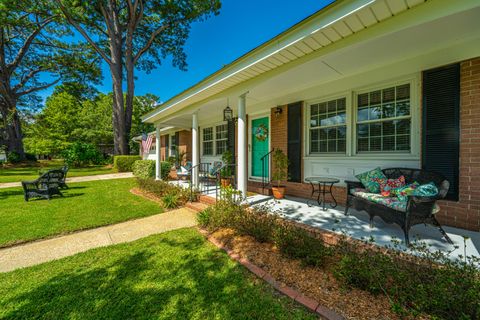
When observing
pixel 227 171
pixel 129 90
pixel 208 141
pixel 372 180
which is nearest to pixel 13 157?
pixel 129 90

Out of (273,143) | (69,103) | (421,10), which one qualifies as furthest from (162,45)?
(421,10)

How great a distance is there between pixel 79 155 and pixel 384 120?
22368 millimetres

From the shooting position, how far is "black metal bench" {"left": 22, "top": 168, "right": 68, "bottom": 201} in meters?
6.33

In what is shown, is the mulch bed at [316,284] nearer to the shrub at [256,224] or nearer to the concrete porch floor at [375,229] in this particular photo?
the shrub at [256,224]

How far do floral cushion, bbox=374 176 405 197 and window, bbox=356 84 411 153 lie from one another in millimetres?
820

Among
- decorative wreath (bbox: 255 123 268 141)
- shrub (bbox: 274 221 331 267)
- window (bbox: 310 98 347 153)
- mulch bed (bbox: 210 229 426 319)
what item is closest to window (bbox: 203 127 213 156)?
decorative wreath (bbox: 255 123 268 141)

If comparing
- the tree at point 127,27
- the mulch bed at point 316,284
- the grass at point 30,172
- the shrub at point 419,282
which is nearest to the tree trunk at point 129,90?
the tree at point 127,27

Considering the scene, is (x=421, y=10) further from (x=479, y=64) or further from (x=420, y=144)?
(x=420, y=144)

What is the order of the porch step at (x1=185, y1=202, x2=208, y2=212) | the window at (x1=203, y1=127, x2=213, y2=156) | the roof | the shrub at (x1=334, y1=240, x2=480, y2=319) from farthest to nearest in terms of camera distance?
the window at (x1=203, y1=127, x2=213, y2=156)
the porch step at (x1=185, y1=202, x2=208, y2=212)
the roof
the shrub at (x1=334, y1=240, x2=480, y2=319)

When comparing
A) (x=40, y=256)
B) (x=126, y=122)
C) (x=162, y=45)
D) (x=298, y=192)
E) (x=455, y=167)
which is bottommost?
(x=40, y=256)

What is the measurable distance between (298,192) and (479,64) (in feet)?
13.1

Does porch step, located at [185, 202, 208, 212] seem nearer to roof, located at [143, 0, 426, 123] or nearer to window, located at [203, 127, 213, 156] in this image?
roof, located at [143, 0, 426, 123]

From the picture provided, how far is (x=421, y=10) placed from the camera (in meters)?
2.27

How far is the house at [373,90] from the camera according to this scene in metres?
2.58
